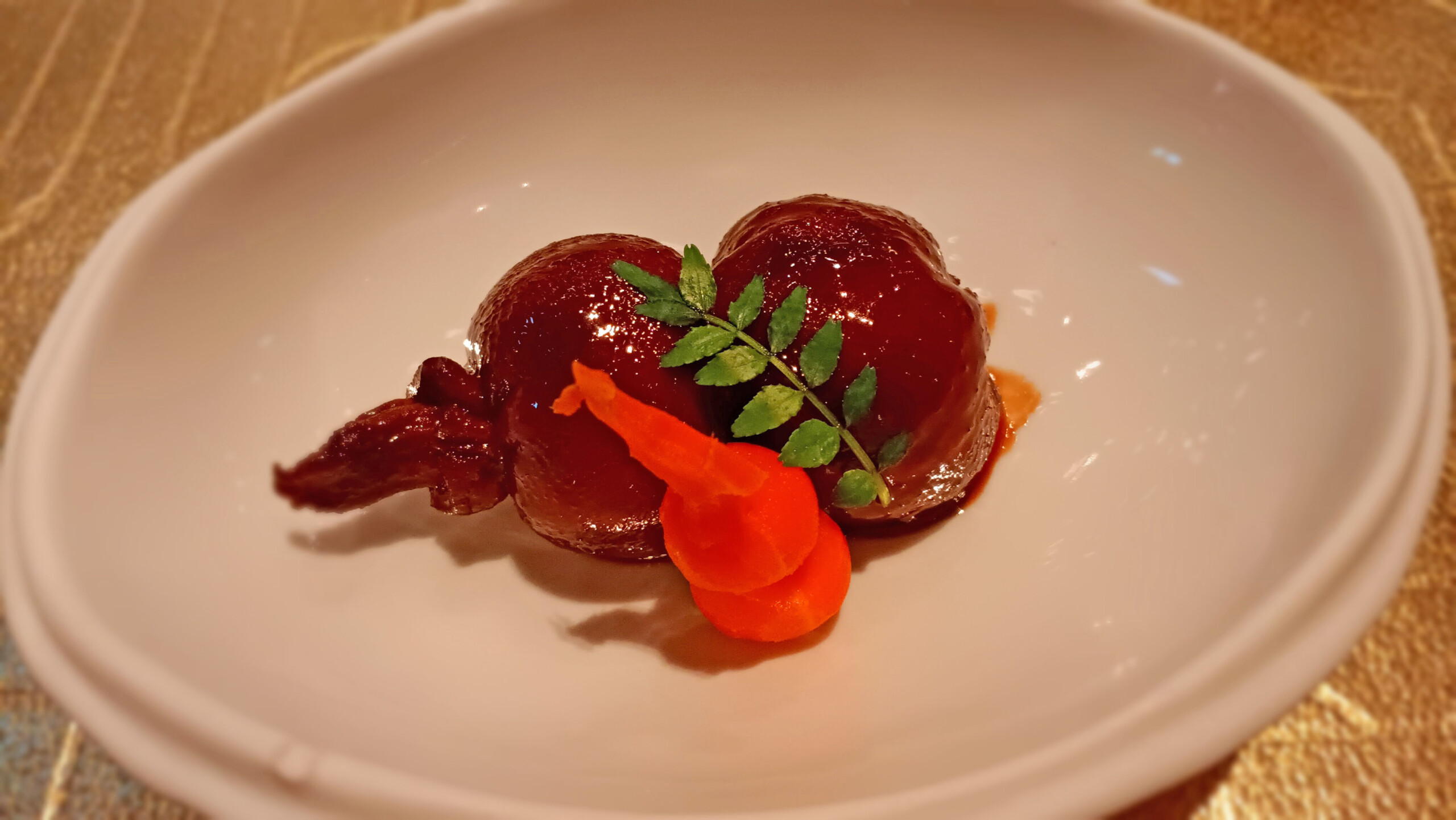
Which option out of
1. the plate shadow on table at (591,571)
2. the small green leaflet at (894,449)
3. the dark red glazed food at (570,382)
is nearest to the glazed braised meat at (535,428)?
the dark red glazed food at (570,382)

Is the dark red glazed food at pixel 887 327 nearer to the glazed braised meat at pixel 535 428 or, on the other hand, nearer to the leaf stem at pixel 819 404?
the leaf stem at pixel 819 404

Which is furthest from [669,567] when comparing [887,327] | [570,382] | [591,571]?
[887,327]

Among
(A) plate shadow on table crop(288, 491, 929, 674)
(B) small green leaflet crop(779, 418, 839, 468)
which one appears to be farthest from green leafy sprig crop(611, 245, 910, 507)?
(A) plate shadow on table crop(288, 491, 929, 674)

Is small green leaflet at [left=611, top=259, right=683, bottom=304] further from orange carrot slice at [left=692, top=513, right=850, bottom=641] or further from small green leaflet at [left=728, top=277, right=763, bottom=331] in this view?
orange carrot slice at [left=692, top=513, right=850, bottom=641]

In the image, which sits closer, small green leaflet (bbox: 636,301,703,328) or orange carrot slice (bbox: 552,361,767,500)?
orange carrot slice (bbox: 552,361,767,500)

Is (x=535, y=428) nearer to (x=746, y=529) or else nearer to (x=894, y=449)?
(x=746, y=529)

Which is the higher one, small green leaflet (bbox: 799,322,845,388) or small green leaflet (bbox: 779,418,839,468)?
small green leaflet (bbox: 799,322,845,388)

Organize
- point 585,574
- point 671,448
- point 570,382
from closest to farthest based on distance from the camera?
point 671,448, point 570,382, point 585,574
